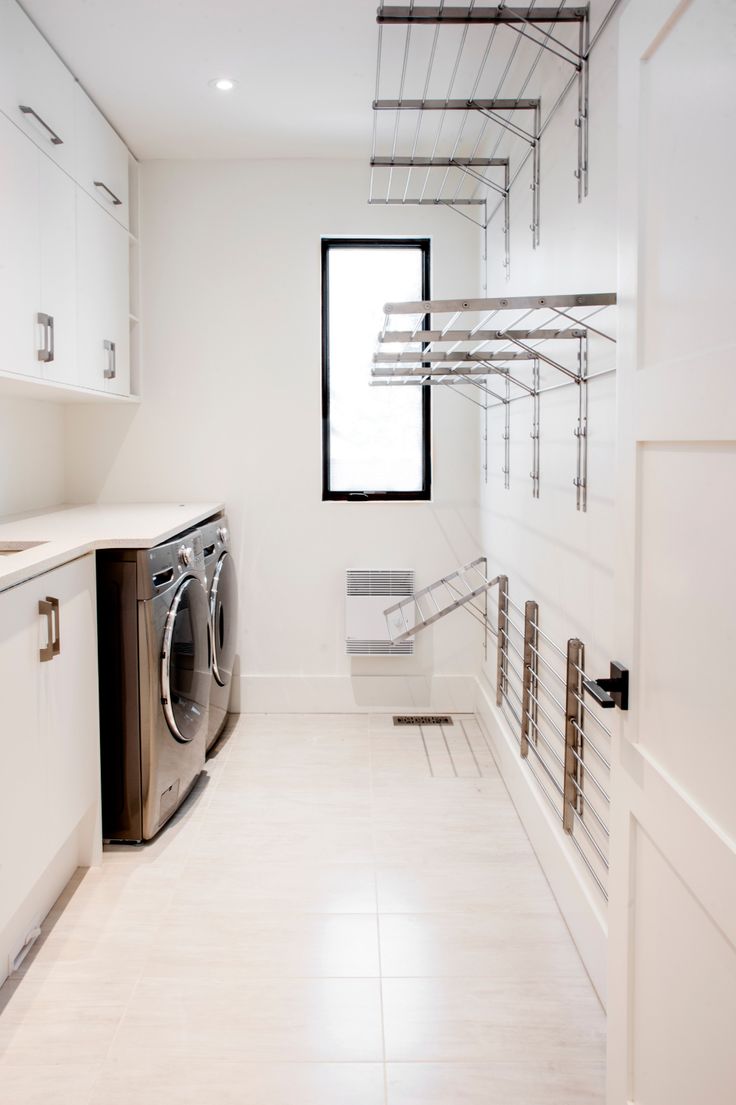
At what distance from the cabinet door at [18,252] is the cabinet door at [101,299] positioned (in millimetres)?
398

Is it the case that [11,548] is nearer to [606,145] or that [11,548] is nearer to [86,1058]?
[86,1058]

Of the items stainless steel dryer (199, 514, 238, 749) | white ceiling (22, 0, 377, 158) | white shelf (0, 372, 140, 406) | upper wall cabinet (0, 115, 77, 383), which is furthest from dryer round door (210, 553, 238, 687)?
white ceiling (22, 0, 377, 158)

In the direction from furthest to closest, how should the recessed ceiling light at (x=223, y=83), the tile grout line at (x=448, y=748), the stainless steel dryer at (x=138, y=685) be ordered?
1. the tile grout line at (x=448, y=748)
2. the recessed ceiling light at (x=223, y=83)
3. the stainless steel dryer at (x=138, y=685)

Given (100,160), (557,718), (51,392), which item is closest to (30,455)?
(51,392)

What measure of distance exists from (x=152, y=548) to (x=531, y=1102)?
157 cm

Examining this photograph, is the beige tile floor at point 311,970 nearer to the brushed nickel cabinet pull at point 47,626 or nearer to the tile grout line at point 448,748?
the tile grout line at point 448,748

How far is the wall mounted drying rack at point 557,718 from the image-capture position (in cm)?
186

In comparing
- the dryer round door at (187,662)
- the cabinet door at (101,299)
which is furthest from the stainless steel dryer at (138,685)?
the cabinet door at (101,299)

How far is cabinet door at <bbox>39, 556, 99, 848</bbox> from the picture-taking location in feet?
6.39

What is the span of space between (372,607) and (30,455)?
154 cm

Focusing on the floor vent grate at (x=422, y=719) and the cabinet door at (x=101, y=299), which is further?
the floor vent grate at (x=422, y=719)

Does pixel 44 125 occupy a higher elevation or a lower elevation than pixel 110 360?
higher

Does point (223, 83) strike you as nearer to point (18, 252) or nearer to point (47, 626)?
point (18, 252)

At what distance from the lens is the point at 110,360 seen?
3.22m
